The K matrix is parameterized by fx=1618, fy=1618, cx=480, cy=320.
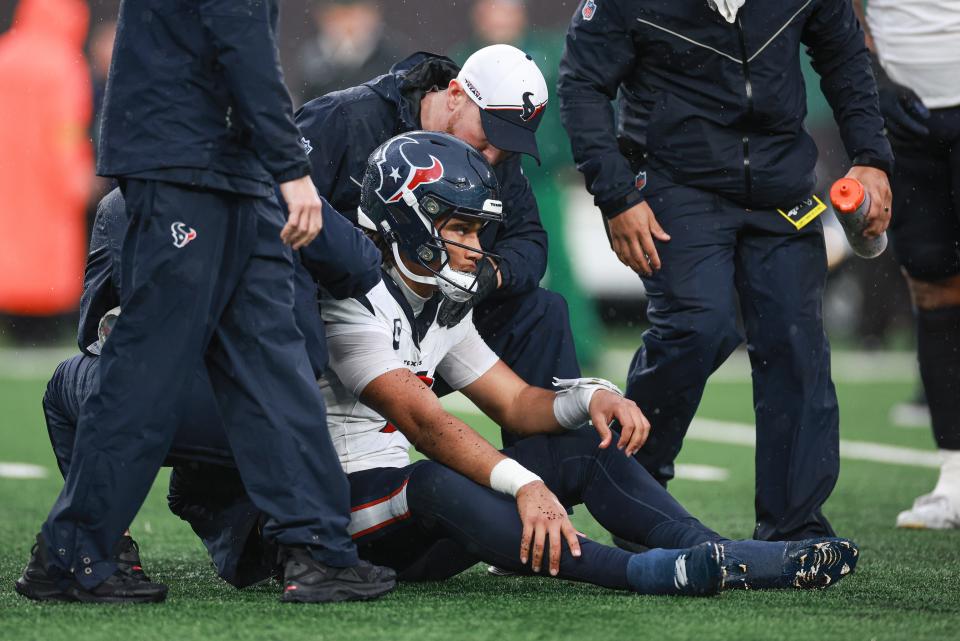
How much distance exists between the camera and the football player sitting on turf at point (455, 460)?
412cm

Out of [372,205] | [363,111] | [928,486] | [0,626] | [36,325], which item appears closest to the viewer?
[0,626]

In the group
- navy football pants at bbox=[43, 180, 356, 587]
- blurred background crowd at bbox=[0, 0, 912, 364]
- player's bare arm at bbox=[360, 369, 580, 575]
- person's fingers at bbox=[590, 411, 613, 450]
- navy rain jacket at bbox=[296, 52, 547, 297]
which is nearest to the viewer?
navy football pants at bbox=[43, 180, 356, 587]

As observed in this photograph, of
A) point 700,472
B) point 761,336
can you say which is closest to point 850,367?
point 700,472

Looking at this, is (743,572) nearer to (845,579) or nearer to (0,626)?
(845,579)

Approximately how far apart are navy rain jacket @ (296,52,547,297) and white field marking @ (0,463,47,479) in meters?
2.86

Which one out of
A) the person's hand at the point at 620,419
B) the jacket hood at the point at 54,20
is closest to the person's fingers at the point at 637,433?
the person's hand at the point at 620,419

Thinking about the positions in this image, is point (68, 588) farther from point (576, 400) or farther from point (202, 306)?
point (576, 400)

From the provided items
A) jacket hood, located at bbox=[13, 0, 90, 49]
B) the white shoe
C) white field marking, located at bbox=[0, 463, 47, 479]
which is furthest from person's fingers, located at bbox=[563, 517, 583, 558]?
jacket hood, located at bbox=[13, 0, 90, 49]

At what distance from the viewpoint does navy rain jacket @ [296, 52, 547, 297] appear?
16.5 ft

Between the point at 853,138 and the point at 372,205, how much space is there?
174cm

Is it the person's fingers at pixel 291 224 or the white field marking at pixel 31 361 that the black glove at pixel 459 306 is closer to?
the person's fingers at pixel 291 224

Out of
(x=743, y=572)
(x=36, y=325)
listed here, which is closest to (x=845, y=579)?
(x=743, y=572)

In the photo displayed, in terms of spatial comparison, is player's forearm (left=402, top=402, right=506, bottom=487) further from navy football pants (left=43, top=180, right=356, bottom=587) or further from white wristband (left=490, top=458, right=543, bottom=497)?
navy football pants (left=43, top=180, right=356, bottom=587)

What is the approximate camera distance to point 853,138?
5.36m
